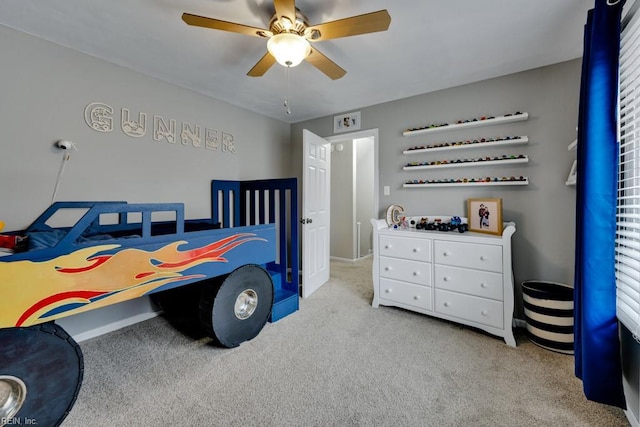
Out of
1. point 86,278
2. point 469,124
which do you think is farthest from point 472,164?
point 86,278

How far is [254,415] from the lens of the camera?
1361 mm

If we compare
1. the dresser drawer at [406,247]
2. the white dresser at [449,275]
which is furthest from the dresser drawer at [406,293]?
the dresser drawer at [406,247]

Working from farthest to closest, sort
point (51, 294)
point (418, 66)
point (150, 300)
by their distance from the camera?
point (150, 300) < point (418, 66) < point (51, 294)

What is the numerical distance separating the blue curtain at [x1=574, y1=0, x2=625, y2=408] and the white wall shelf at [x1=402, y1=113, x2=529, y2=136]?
1.05 m

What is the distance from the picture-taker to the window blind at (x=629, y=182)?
1.21m

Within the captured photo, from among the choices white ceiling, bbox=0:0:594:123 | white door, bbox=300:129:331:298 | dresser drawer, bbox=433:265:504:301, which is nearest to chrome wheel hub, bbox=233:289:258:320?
white door, bbox=300:129:331:298

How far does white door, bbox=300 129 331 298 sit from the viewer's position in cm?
300

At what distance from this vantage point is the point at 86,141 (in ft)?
7.02

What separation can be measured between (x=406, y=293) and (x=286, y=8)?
245cm

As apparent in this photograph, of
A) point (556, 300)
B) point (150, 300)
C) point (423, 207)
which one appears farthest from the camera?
point (423, 207)

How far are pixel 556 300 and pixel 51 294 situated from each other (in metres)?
3.08

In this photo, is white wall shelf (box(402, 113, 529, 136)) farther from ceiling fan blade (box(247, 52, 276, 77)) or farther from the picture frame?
ceiling fan blade (box(247, 52, 276, 77))

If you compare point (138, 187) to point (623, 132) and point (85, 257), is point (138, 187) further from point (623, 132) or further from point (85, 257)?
point (623, 132)

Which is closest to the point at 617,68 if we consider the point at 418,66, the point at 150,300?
the point at 418,66
